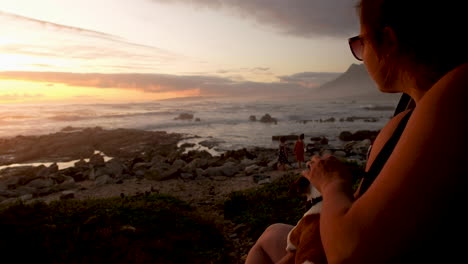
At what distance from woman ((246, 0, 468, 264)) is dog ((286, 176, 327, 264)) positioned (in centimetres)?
53

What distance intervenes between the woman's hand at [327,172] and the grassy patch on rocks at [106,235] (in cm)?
541

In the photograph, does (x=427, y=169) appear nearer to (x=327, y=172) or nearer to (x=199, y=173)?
(x=327, y=172)

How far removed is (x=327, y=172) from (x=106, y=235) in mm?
6323

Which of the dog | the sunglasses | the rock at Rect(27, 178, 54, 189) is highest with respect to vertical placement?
the sunglasses

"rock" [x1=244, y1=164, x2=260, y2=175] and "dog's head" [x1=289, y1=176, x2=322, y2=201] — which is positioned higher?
"dog's head" [x1=289, y1=176, x2=322, y2=201]

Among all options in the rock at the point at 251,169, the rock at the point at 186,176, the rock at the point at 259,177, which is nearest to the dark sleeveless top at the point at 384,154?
the rock at the point at 259,177

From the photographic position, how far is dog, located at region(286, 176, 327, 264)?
178cm

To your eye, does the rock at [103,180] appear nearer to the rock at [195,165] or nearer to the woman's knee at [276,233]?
the rock at [195,165]

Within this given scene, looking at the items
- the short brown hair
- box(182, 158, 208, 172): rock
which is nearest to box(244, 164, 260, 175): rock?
box(182, 158, 208, 172): rock

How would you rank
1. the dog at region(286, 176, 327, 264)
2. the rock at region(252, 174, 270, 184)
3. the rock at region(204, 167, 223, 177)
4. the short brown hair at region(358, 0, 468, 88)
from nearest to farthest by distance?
the short brown hair at region(358, 0, 468, 88)
the dog at region(286, 176, 327, 264)
the rock at region(252, 174, 270, 184)
the rock at region(204, 167, 223, 177)

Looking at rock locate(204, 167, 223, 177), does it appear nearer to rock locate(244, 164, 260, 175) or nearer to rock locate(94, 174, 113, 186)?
rock locate(244, 164, 260, 175)

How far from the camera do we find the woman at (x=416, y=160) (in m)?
0.97

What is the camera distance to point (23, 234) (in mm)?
6270

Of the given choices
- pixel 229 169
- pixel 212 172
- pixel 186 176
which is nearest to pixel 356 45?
pixel 186 176
